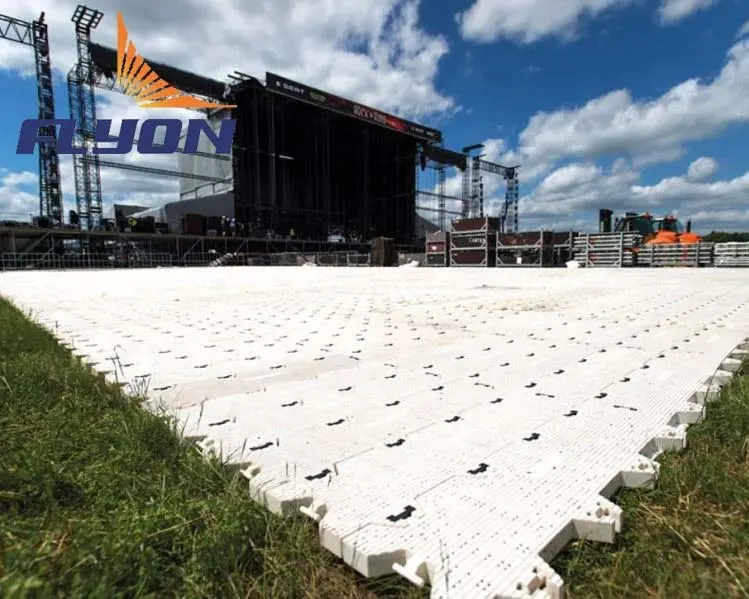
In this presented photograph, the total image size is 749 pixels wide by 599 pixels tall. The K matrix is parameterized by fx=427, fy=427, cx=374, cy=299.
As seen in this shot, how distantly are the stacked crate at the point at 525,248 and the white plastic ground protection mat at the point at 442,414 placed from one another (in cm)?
1688

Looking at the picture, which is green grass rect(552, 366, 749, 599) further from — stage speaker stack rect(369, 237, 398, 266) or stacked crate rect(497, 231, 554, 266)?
stage speaker stack rect(369, 237, 398, 266)

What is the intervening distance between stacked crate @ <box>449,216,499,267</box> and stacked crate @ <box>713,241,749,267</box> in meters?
9.39

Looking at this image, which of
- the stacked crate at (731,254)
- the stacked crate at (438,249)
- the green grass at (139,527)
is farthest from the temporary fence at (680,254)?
the green grass at (139,527)

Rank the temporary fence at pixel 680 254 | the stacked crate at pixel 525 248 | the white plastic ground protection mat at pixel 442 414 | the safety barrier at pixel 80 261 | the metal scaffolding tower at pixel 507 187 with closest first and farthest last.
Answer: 1. the white plastic ground protection mat at pixel 442 414
2. the temporary fence at pixel 680 254
3. the stacked crate at pixel 525 248
4. the safety barrier at pixel 80 261
5. the metal scaffolding tower at pixel 507 187

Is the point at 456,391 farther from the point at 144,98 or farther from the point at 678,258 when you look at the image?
the point at 144,98

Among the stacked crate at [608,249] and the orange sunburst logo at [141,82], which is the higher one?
the orange sunburst logo at [141,82]

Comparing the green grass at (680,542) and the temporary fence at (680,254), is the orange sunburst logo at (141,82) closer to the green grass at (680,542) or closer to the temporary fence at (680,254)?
the temporary fence at (680,254)

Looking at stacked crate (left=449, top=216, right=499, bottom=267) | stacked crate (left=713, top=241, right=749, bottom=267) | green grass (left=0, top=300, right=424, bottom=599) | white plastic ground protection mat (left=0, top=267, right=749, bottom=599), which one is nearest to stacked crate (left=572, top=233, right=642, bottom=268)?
stacked crate (left=713, top=241, right=749, bottom=267)

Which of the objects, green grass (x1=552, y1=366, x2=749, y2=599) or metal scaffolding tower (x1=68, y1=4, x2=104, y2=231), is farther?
metal scaffolding tower (x1=68, y1=4, x2=104, y2=231)

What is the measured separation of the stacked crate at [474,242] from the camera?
2277cm

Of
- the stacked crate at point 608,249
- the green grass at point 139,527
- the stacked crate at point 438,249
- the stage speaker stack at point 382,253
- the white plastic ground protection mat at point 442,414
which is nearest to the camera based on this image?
the green grass at point 139,527

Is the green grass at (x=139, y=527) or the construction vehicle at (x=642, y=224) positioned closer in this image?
the green grass at (x=139, y=527)

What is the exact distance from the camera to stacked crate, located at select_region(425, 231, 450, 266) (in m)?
24.6

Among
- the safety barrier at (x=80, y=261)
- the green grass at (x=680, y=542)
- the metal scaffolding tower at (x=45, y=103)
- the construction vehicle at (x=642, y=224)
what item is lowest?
the green grass at (x=680, y=542)
